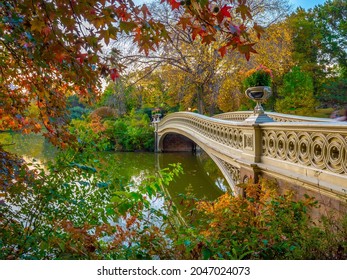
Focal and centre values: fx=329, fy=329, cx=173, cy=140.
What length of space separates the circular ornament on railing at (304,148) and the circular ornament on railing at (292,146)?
77mm

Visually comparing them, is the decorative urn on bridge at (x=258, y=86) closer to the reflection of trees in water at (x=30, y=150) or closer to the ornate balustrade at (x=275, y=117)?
the ornate balustrade at (x=275, y=117)

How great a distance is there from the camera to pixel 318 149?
165 inches

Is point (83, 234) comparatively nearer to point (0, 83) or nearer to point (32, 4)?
point (32, 4)

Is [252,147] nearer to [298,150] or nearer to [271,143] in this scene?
[271,143]

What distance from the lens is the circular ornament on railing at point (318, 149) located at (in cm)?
381

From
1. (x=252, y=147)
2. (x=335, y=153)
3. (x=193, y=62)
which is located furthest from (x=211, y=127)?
(x=193, y=62)

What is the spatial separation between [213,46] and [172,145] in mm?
10855

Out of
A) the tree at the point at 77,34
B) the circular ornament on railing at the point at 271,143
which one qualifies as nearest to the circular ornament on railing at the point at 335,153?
the circular ornament on railing at the point at 271,143

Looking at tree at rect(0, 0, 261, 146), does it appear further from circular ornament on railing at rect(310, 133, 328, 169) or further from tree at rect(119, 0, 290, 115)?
tree at rect(119, 0, 290, 115)

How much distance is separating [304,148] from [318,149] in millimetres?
317

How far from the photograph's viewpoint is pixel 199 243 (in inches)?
86.1

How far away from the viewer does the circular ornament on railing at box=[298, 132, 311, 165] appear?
4.15m

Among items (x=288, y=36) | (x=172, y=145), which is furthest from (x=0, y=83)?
(x=172, y=145)

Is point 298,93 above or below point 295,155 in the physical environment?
above
